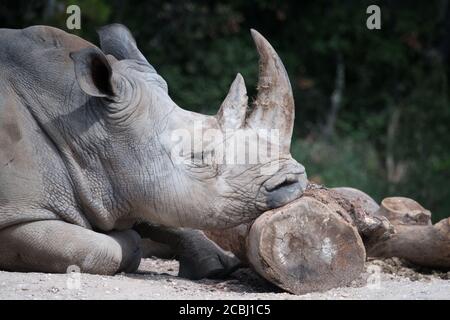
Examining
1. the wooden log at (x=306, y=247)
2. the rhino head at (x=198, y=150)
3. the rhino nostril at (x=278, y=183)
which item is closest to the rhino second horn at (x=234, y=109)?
the rhino head at (x=198, y=150)

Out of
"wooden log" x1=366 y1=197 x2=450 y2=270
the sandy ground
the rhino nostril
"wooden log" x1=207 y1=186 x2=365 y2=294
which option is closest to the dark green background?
"wooden log" x1=366 y1=197 x2=450 y2=270

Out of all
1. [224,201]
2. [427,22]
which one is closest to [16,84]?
[224,201]

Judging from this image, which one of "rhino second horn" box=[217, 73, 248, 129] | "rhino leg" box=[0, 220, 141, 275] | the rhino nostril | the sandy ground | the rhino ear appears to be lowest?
the sandy ground

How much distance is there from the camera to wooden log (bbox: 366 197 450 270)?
19.7 ft

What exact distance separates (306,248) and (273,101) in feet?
2.77

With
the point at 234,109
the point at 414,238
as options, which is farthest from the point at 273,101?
the point at 414,238

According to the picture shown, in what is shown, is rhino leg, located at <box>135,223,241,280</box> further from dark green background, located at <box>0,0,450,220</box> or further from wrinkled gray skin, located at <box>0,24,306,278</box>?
dark green background, located at <box>0,0,450,220</box>

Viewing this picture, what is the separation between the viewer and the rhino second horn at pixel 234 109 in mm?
5508

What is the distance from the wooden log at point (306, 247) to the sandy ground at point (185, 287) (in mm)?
75

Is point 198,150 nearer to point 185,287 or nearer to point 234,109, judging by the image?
point 234,109

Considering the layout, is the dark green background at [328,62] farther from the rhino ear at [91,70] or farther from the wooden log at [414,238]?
the rhino ear at [91,70]

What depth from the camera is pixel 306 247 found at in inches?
204
